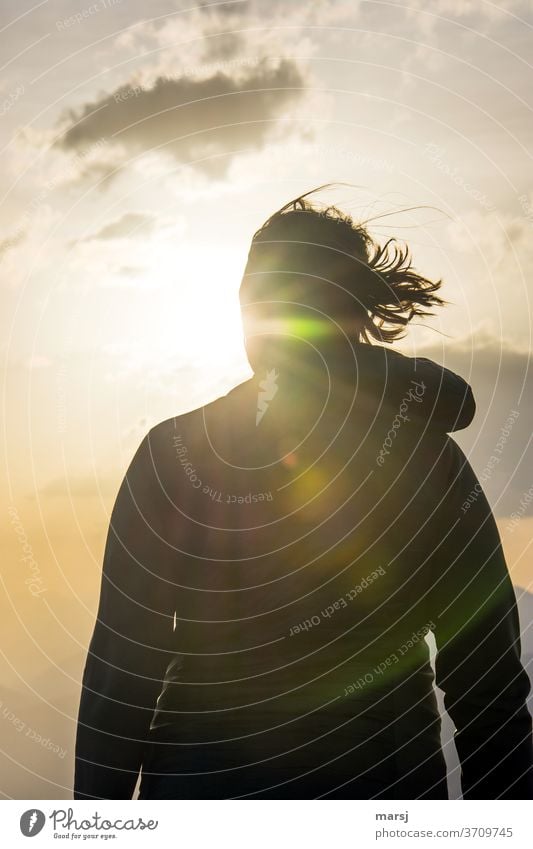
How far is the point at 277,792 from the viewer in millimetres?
2596

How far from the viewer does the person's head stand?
116 inches

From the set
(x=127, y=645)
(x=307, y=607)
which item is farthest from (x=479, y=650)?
(x=127, y=645)

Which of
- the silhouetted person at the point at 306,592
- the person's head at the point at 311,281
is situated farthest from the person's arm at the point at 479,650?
the person's head at the point at 311,281

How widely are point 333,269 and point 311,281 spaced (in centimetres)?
10

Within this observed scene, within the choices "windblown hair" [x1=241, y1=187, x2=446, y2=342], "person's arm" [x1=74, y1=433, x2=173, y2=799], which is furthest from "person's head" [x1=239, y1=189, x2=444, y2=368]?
"person's arm" [x1=74, y1=433, x2=173, y2=799]

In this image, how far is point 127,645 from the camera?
2.63 meters

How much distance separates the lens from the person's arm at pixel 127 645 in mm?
2578

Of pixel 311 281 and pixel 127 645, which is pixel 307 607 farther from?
pixel 311 281

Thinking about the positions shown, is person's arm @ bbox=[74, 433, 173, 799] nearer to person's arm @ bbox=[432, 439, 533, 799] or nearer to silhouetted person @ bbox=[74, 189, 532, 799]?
silhouetted person @ bbox=[74, 189, 532, 799]
